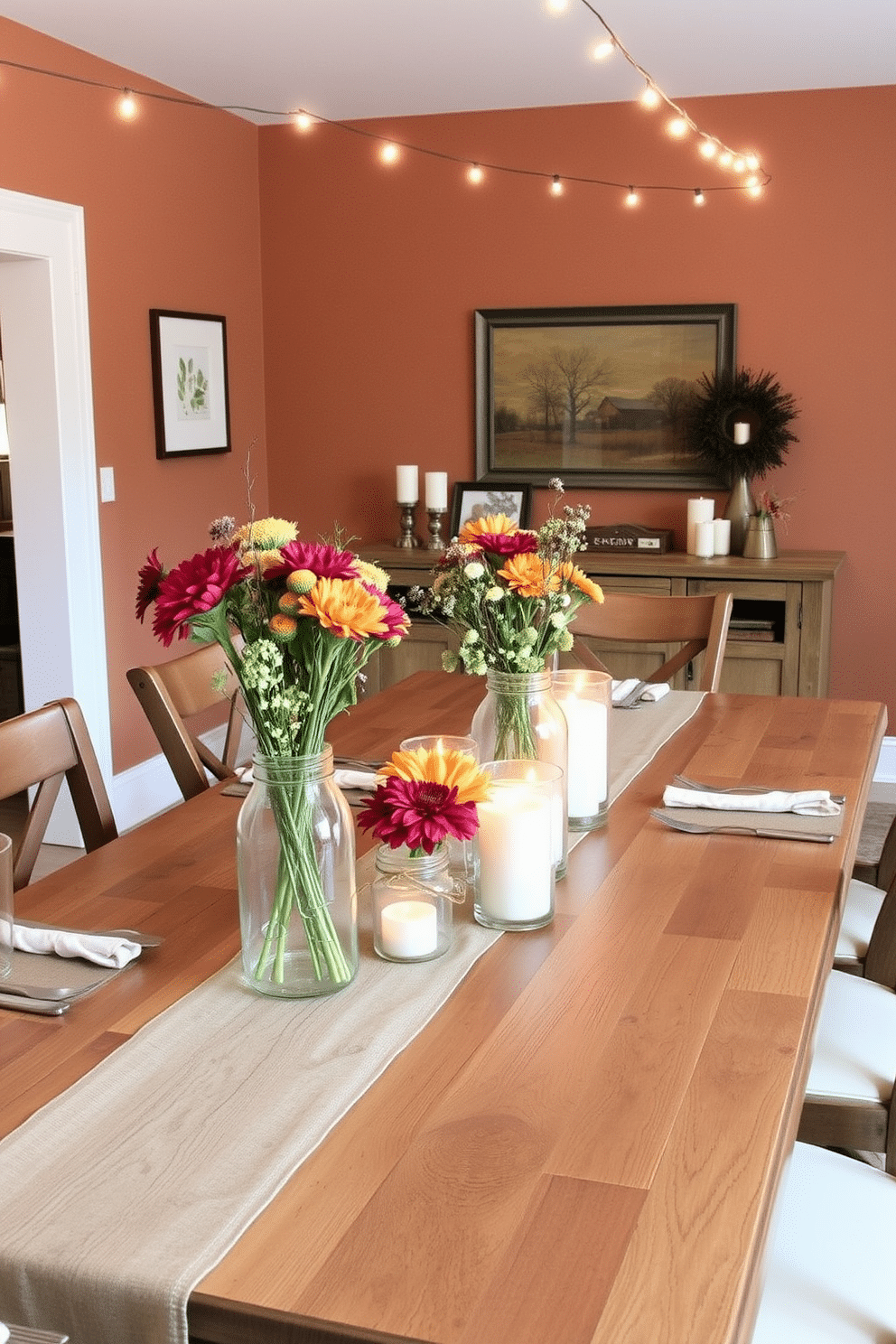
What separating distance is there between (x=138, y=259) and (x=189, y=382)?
51cm

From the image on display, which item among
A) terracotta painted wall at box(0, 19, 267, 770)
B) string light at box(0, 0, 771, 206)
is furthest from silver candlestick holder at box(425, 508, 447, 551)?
string light at box(0, 0, 771, 206)

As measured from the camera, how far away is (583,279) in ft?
17.4

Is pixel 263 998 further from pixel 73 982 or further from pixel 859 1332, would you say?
pixel 859 1332

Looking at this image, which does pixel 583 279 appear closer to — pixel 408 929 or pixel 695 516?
pixel 695 516

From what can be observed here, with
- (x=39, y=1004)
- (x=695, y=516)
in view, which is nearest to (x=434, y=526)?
(x=695, y=516)

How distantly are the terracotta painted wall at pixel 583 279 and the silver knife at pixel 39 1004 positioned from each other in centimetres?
427

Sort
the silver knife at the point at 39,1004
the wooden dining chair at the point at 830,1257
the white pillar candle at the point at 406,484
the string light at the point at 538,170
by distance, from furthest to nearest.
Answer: the white pillar candle at the point at 406,484 → the string light at the point at 538,170 → the silver knife at the point at 39,1004 → the wooden dining chair at the point at 830,1257

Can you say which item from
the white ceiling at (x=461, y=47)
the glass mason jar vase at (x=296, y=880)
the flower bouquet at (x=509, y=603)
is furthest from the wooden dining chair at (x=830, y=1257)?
the white ceiling at (x=461, y=47)

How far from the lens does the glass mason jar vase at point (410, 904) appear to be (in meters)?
1.51

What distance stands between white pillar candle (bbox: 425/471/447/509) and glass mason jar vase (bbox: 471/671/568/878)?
11.9 ft

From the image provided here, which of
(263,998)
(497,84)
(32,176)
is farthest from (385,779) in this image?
(497,84)

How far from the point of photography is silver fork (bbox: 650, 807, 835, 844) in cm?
194

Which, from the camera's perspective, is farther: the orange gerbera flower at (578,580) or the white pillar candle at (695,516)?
the white pillar candle at (695,516)

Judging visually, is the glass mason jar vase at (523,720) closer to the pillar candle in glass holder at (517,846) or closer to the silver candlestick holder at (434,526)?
the pillar candle in glass holder at (517,846)
